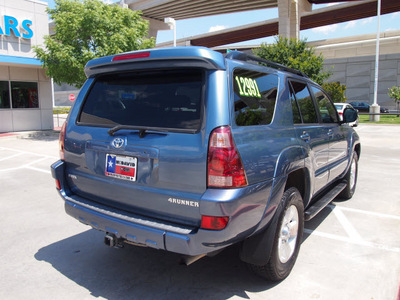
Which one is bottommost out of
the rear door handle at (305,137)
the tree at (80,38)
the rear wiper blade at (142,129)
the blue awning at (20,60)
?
the rear door handle at (305,137)

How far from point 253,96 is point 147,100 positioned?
0.90 meters

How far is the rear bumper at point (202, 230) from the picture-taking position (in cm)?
240

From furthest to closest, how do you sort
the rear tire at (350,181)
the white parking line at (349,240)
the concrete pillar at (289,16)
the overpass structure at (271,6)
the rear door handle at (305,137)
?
the overpass structure at (271,6) → the concrete pillar at (289,16) → the rear tire at (350,181) → the white parking line at (349,240) → the rear door handle at (305,137)

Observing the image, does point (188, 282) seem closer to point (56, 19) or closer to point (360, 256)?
point (360, 256)

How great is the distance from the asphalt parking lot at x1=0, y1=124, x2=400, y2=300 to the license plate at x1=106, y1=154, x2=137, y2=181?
3.33 ft

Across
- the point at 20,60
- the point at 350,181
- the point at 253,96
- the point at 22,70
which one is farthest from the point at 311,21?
the point at 253,96

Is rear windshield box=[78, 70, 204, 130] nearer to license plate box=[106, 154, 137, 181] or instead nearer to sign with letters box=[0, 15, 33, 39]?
license plate box=[106, 154, 137, 181]

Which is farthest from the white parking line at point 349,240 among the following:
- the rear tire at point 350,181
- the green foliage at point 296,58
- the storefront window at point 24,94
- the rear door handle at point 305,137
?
the green foliage at point 296,58

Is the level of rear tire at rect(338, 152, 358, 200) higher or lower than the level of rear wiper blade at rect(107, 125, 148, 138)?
lower

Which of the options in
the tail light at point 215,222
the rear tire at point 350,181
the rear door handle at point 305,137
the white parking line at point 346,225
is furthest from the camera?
the rear tire at point 350,181

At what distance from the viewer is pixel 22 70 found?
17.6m

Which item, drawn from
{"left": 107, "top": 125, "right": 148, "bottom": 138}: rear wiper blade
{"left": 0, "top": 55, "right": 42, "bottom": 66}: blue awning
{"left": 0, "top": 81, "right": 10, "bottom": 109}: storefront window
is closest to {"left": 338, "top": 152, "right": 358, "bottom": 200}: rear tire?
{"left": 107, "top": 125, "right": 148, "bottom": 138}: rear wiper blade

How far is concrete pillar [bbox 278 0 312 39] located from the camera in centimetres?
3190

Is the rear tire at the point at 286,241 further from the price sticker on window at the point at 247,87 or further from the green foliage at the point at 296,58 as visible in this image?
the green foliage at the point at 296,58
